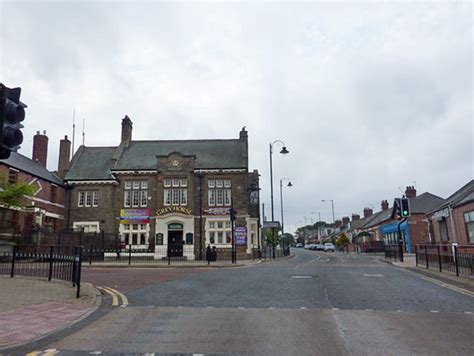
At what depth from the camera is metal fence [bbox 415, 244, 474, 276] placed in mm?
16203

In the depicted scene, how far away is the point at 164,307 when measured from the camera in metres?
9.35

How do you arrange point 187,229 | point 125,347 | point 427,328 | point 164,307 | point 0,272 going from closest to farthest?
1. point 125,347
2. point 427,328
3. point 164,307
4. point 0,272
5. point 187,229

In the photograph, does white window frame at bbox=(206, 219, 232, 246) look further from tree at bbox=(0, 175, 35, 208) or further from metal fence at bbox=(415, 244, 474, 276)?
metal fence at bbox=(415, 244, 474, 276)

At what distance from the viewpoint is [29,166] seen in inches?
1341

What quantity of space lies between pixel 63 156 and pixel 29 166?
5.92 m

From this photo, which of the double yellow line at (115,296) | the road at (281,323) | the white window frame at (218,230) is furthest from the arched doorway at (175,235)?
the road at (281,323)

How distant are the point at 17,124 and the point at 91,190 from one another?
113ft

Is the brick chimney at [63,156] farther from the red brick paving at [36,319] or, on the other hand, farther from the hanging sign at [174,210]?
the red brick paving at [36,319]

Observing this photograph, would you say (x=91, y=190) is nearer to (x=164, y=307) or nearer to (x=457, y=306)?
(x=164, y=307)

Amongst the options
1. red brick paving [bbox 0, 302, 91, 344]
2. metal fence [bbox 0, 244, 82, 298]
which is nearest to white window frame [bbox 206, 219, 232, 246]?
metal fence [bbox 0, 244, 82, 298]

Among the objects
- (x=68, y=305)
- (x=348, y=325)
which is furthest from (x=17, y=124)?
(x=348, y=325)

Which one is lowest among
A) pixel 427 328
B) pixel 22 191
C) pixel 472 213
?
pixel 427 328

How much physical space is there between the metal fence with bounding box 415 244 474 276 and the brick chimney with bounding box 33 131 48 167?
113 ft

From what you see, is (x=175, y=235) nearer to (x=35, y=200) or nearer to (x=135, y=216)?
(x=135, y=216)
